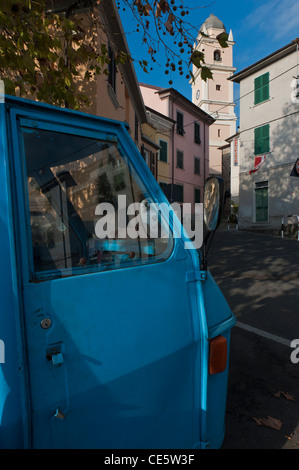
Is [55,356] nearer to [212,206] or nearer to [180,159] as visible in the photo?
[212,206]

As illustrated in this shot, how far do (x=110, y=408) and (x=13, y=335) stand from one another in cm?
52

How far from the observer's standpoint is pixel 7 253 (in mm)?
1103

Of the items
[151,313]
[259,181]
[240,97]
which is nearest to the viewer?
[151,313]

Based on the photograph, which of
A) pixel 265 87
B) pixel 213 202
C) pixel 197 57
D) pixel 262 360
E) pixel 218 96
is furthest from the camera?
pixel 218 96

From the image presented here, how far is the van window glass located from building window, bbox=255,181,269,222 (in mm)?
20065

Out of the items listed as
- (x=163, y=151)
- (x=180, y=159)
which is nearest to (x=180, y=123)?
(x=180, y=159)

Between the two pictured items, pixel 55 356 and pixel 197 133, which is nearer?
pixel 55 356

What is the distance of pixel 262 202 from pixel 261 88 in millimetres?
7687

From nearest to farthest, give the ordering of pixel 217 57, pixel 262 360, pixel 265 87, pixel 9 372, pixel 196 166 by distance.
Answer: pixel 9 372
pixel 262 360
pixel 265 87
pixel 196 166
pixel 217 57

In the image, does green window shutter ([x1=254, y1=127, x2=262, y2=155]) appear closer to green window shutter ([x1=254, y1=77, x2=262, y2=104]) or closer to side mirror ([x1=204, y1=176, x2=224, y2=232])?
green window shutter ([x1=254, y1=77, x2=262, y2=104])

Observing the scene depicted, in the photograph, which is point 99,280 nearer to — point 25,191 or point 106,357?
point 106,357

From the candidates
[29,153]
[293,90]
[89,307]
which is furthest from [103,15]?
[293,90]

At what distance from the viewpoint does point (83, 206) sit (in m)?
1.56

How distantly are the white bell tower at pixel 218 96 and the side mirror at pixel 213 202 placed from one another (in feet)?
Answer: 117
